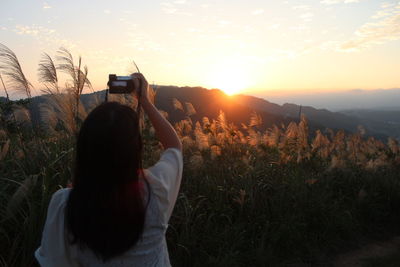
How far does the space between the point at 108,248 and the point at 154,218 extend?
0.79 feet

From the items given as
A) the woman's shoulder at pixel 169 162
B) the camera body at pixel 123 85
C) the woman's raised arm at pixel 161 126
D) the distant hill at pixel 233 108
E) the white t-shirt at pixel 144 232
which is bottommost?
the distant hill at pixel 233 108

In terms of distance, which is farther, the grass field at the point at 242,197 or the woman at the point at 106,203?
the grass field at the point at 242,197

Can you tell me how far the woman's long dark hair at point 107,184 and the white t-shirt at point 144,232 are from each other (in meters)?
0.04

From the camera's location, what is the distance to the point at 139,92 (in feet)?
6.61

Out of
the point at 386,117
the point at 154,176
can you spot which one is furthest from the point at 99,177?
the point at 386,117

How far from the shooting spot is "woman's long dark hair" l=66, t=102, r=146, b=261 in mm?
1421

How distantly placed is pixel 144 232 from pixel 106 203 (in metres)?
Answer: 0.26

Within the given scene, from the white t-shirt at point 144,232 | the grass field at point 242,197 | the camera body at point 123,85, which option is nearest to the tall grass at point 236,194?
the grass field at point 242,197

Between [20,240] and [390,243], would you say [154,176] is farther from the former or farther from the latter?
[390,243]

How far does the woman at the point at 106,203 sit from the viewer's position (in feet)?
4.69

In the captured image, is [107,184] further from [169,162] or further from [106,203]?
[169,162]

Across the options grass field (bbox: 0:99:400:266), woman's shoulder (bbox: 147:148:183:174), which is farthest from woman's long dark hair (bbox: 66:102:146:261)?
grass field (bbox: 0:99:400:266)

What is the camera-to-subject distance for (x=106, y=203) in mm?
1471

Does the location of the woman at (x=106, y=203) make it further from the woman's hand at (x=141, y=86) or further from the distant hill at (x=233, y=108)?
the distant hill at (x=233, y=108)
